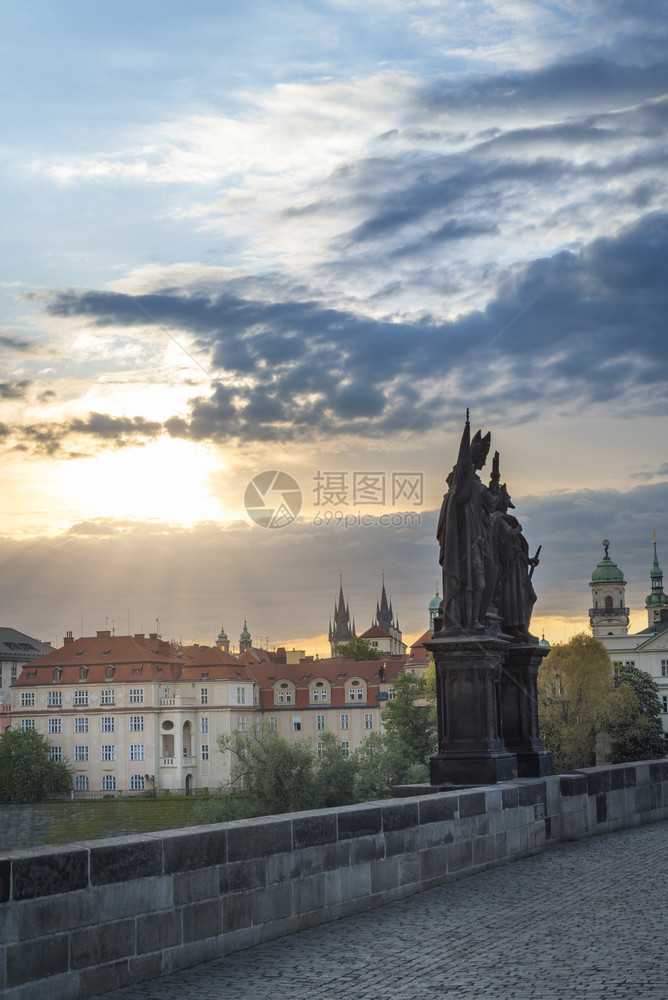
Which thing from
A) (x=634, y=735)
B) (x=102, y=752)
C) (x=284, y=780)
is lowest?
(x=102, y=752)

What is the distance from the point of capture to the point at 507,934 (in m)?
8.12

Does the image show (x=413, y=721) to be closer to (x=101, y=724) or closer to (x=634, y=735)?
(x=634, y=735)

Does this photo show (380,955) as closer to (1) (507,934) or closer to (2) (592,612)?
(1) (507,934)

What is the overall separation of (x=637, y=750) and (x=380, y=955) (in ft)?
209

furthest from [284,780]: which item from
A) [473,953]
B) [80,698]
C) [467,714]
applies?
[80,698]

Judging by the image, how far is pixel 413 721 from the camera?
7312 cm

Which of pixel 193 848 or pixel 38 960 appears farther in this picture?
pixel 193 848

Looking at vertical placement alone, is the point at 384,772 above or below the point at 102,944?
below

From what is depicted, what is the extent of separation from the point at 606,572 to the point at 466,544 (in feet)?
422

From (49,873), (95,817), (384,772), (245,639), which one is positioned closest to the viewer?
(49,873)

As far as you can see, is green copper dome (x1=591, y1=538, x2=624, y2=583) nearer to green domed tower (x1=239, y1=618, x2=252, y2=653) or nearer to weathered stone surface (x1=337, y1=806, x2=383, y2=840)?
green domed tower (x1=239, y1=618, x2=252, y2=653)

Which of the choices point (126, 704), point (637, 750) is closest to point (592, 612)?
point (126, 704)

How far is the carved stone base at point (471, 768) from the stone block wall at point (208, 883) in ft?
3.84

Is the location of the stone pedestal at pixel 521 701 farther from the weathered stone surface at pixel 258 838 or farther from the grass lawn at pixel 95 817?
the grass lawn at pixel 95 817
